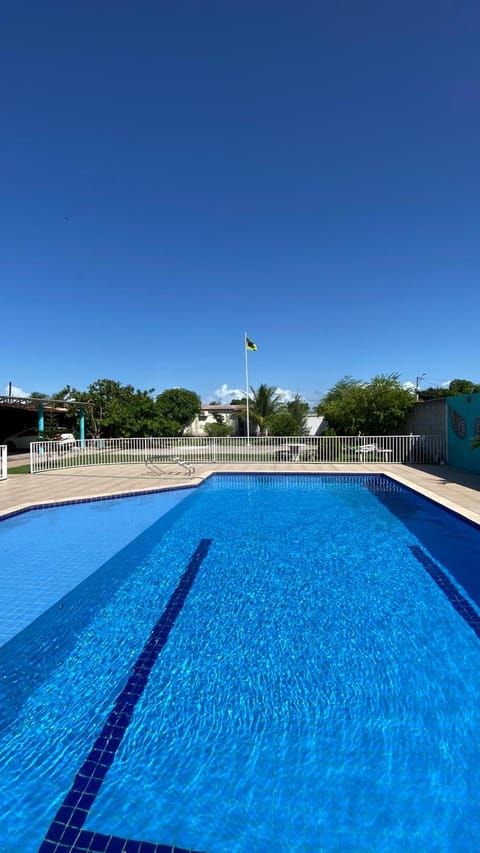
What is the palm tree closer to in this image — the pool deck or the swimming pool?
the pool deck

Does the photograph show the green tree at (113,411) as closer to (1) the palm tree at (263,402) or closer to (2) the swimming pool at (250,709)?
(1) the palm tree at (263,402)

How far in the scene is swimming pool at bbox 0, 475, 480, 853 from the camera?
199 cm

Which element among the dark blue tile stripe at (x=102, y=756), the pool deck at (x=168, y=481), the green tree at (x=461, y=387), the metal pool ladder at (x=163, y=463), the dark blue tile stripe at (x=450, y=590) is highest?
the green tree at (x=461, y=387)

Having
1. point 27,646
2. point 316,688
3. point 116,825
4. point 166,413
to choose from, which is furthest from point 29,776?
point 166,413

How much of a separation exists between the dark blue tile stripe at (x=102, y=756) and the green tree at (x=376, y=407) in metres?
15.5

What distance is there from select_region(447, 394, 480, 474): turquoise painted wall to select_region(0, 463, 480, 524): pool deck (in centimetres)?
37

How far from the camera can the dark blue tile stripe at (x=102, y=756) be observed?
1.91 meters

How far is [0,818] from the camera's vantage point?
1.99m

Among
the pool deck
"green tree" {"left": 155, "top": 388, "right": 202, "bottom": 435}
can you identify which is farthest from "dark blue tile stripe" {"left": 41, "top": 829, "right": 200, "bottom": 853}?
"green tree" {"left": 155, "top": 388, "right": 202, "bottom": 435}

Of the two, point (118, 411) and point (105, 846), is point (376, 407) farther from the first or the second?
point (105, 846)

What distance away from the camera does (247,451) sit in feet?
52.1

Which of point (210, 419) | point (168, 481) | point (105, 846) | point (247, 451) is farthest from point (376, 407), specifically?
point (210, 419)

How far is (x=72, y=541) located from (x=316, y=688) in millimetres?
4834

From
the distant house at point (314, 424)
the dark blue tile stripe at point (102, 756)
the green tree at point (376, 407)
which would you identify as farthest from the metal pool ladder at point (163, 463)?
the distant house at point (314, 424)
